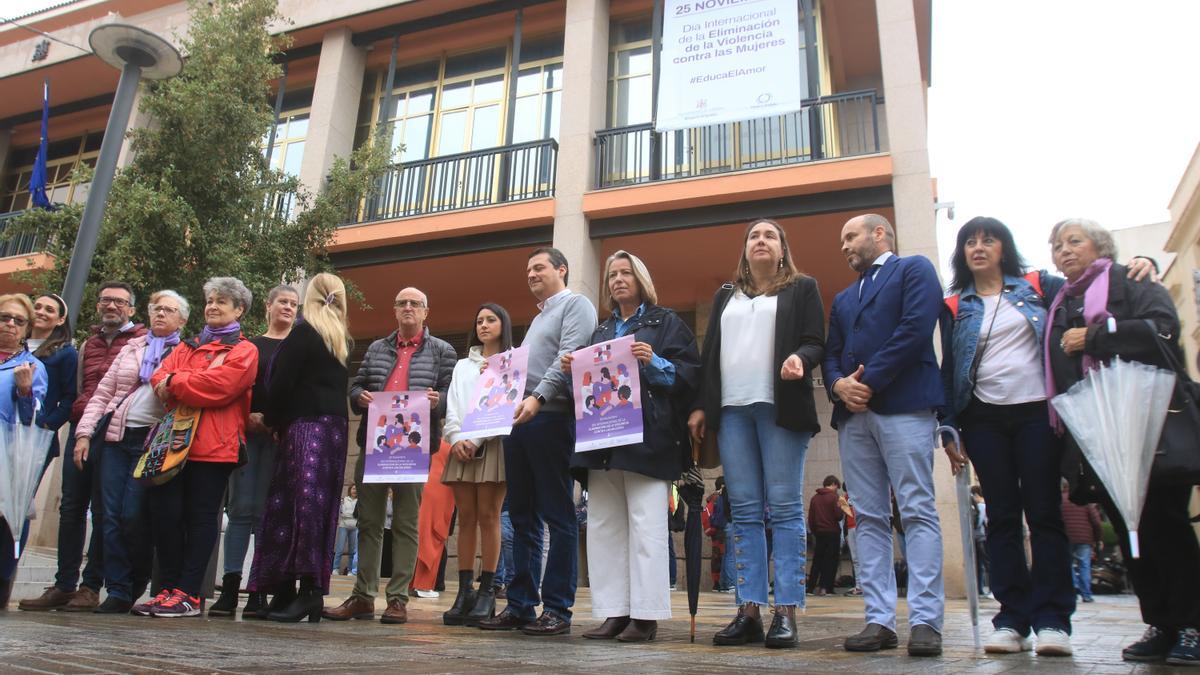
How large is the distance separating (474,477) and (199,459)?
1.36m

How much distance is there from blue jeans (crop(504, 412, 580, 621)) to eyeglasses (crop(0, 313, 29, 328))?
2.90 meters

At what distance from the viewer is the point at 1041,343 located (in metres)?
3.28

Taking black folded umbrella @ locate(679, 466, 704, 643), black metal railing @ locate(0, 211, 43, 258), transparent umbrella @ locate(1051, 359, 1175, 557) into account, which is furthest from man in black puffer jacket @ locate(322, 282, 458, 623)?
black metal railing @ locate(0, 211, 43, 258)

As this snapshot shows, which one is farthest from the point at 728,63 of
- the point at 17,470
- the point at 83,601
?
the point at 83,601

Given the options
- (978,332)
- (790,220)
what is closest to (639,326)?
(978,332)

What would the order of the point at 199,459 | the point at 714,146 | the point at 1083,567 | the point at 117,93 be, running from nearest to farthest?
the point at 199,459 → the point at 117,93 → the point at 1083,567 → the point at 714,146

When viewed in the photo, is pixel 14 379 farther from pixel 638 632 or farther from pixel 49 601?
pixel 638 632

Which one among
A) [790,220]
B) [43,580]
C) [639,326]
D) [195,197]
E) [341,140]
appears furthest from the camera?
[341,140]

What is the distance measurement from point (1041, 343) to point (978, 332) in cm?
23

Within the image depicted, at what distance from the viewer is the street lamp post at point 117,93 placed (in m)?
6.04

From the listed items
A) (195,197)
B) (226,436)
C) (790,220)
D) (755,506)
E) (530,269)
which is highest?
(790,220)

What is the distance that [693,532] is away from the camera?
3475mm

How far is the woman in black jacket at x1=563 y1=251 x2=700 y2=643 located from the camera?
132 inches

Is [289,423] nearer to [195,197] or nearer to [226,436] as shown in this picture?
[226,436]
